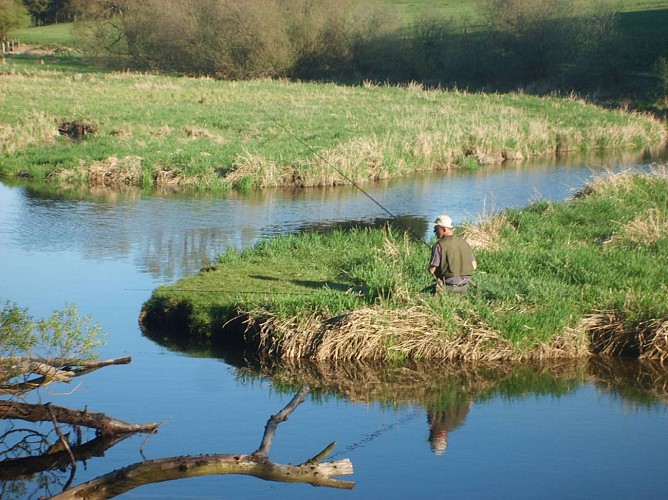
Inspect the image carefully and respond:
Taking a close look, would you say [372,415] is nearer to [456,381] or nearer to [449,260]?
[456,381]

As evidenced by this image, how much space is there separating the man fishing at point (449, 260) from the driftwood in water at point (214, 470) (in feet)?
14.3

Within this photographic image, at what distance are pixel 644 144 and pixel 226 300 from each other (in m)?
28.4

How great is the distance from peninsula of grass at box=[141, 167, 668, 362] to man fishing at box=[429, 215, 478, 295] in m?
0.25

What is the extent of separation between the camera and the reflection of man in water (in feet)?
33.8

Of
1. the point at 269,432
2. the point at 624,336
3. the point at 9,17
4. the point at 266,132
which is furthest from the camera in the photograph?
the point at 9,17

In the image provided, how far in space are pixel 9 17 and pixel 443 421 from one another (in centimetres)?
6588

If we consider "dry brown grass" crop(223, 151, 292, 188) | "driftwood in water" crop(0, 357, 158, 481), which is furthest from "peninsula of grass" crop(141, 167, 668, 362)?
"dry brown grass" crop(223, 151, 292, 188)

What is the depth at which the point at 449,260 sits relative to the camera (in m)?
12.7

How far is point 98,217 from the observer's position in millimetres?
22016

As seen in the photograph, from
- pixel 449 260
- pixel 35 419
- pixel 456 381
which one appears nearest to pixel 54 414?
pixel 35 419

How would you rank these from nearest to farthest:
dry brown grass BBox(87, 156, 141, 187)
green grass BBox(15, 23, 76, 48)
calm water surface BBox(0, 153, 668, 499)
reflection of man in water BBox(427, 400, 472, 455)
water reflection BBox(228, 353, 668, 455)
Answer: calm water surface BBox(0, 153, 668, 499) < reflection of man in water BBox(427, 400, 472, 455) < water reflection BBox(228, 353, 668, 455) < dry brown grass BBox(87, 156, 141, 187) < green grass BBox(15, 23, 76, 48)

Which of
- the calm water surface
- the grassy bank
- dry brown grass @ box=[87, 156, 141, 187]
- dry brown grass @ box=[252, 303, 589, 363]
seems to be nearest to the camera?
the calm water surface

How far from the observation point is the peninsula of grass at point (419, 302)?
12500mm

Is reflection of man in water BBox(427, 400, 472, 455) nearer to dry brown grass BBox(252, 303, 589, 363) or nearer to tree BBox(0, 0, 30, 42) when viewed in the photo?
dry brown grass BBox(252, 303, 589, 363)
